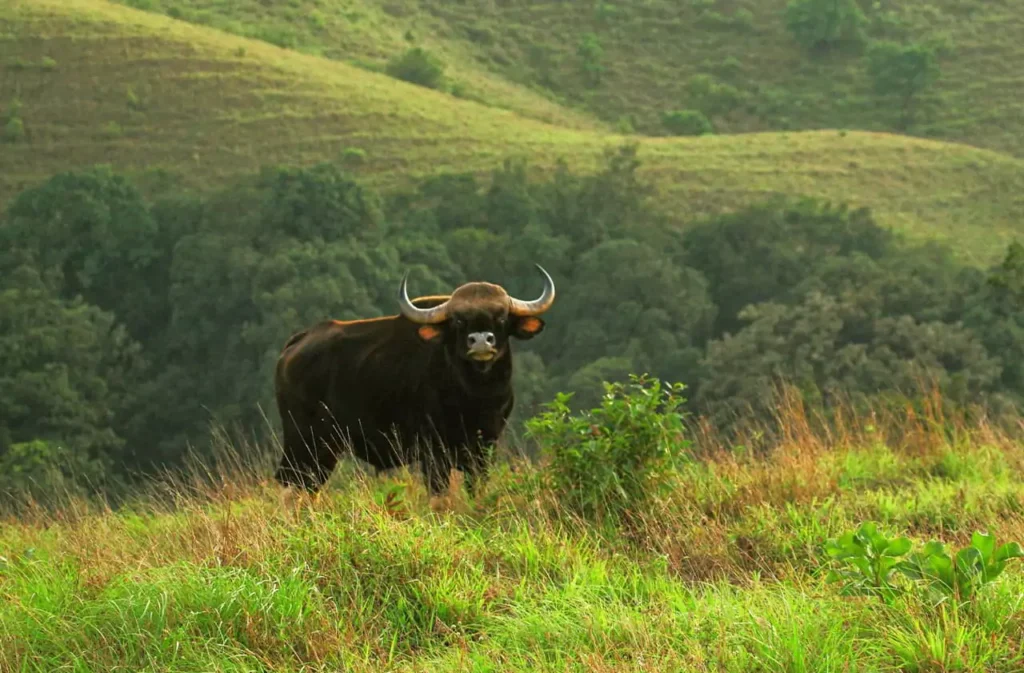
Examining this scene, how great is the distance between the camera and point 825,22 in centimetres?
9662

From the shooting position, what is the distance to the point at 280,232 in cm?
5075

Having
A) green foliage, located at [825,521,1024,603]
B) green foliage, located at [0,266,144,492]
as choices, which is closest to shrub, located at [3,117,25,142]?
green foliage, located at [0,266,144,492]

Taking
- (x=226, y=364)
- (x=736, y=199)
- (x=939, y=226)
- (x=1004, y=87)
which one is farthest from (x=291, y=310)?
(x=1004, y=87)

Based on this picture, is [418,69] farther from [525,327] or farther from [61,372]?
[525,327]

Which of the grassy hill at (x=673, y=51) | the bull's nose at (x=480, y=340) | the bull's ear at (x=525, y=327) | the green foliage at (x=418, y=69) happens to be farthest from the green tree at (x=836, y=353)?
the green foliage at (x=418, y=69)

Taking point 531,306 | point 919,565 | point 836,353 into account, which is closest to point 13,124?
point 836,353

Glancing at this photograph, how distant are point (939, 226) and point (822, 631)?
63.1 m

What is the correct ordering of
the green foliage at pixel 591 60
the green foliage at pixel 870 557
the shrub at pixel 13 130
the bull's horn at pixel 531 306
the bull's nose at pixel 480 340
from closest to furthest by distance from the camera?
the green foliage at pixel 870 557 → the bull's nose at pixel 480 340 → the bull's horn at pixel 531 306 → the shrub at pixel 13 130 → the green foliage at pixel 591 60

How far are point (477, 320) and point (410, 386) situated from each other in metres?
0.75

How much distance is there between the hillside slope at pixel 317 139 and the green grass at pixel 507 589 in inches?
2238

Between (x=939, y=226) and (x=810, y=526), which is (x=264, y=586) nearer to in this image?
(x=810, y=526)

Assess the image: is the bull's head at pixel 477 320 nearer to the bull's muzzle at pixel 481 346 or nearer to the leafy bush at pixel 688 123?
the bull's muzzle at pixel 481 346

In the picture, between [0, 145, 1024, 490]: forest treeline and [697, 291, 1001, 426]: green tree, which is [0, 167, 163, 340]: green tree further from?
[697, 291, 1001, 426]: green tree

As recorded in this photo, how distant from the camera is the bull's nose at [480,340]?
830 centimetres
